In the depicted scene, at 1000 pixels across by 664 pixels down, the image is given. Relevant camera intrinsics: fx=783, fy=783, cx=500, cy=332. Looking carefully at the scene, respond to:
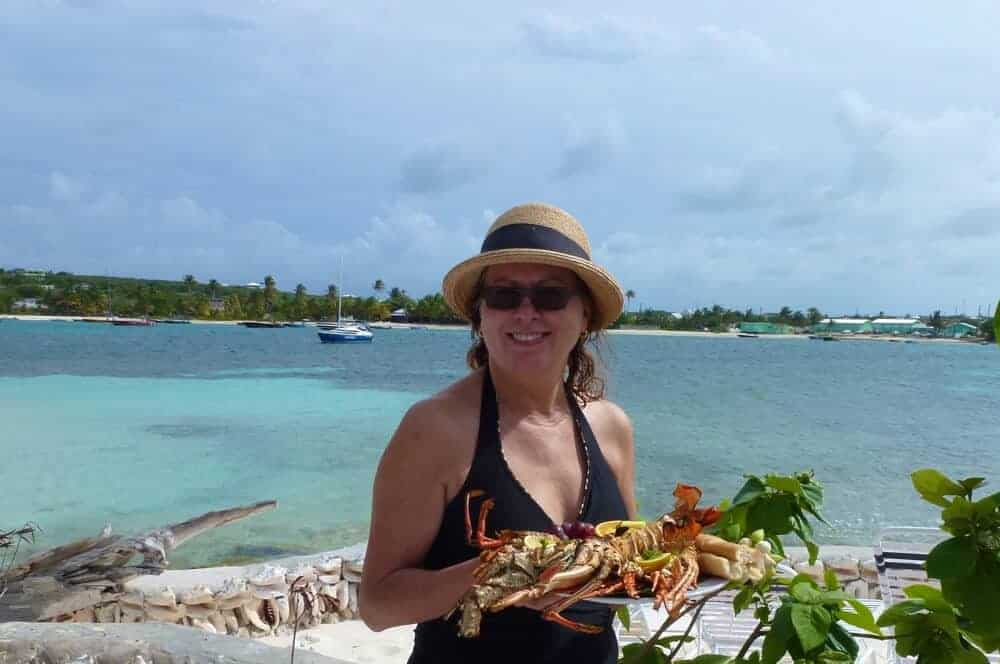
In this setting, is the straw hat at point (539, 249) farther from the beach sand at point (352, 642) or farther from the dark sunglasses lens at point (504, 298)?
the beach sand at point (352, 642)

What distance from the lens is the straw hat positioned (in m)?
1.67

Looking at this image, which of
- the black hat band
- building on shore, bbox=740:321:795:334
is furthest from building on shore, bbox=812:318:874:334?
the black hat band

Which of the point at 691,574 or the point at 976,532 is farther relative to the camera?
the point at 691,574

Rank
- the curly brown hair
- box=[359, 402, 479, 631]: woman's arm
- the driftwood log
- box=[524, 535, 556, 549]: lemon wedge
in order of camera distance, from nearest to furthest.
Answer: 1. box=[524, 535, 556, 549]: lemon wedge
2. box=[359, 402, 479, 631]: woman's arm
3. the curly brown hair
4. the driftwood log

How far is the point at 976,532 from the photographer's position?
0.93 meters

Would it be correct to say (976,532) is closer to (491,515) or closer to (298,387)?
(491,515)

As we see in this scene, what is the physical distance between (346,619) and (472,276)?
492 cm

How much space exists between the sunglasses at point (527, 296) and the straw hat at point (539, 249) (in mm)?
59

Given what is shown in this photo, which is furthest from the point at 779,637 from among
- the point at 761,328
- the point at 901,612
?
the point at 761,328

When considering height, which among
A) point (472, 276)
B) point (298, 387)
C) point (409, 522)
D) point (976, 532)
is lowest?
point (298, 387)

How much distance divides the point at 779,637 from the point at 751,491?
34cm

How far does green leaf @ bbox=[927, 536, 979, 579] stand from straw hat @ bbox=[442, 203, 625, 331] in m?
0.94

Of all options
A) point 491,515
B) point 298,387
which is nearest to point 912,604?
point 491,515

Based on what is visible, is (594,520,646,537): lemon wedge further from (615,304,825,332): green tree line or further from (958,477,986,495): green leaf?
(615,304,825,332): green tree line
